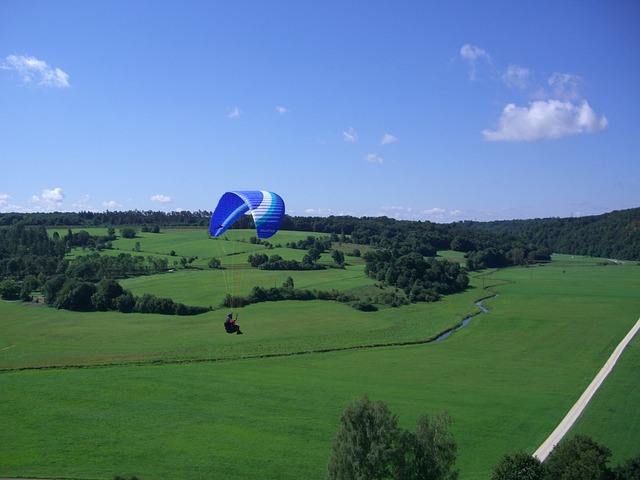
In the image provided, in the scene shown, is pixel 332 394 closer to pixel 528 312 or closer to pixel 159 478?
pixel 159 478

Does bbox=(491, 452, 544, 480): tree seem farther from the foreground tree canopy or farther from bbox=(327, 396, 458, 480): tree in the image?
bbox=(327, 396, 458, 480): tree

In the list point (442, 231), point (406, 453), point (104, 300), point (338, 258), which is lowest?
point (104, 300)

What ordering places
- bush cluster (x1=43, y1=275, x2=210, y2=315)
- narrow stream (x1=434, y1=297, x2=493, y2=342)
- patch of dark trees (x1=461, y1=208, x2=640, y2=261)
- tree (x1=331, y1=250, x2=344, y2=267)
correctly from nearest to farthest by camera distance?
narrow stream (x1=434, y1=297, x2=493, y2=342)
bush cluster (x1=43, y1=275, x2=210, y2=315)
tree (x1=331, y1=250, x2=344, y2=267)
patch of dark trees (x1=461, y1=208, x2=640, y2=261)

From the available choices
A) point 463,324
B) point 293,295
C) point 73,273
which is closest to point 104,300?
point 73,273

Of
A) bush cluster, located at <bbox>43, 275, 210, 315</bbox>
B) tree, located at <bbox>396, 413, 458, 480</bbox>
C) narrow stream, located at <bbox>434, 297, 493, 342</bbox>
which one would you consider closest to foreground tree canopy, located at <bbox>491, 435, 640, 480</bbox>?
tree, located at <bbox>396, 413, 458, 480</bbox>

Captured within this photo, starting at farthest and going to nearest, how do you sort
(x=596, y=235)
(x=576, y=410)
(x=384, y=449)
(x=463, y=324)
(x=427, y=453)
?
(x=596, y=235) → (x=463, y=324) → (x=576, y=410) → (x=427, y=453) → (x=384, y=449)

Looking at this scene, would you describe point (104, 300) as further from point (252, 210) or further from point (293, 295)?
point (252, 210)
